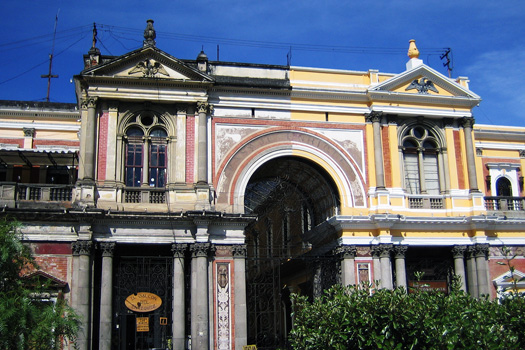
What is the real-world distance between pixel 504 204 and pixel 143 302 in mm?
17625

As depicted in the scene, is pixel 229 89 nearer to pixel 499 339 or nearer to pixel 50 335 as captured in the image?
pixel 50 335

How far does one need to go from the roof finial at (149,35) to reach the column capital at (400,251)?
1389cm

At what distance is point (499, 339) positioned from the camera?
16016 millimetres

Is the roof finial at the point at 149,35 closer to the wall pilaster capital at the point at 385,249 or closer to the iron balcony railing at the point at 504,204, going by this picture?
the wall pilaster capital at the point at 385,249

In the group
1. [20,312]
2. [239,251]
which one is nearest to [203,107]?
[239,251]

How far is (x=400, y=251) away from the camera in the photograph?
2961cm

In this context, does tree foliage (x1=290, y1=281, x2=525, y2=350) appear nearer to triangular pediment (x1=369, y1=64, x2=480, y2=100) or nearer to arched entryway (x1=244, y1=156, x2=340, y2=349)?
arched entryway (x1=244, y1=156, x2=340, y2=349)

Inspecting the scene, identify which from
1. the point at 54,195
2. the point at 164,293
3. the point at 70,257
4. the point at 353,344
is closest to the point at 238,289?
the point at 164,293

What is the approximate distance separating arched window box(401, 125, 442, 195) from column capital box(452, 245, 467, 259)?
8.99 ft

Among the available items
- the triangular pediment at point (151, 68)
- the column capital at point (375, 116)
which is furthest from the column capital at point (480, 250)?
the triangular pediment at point (151, 68)

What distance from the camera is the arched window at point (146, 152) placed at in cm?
2844

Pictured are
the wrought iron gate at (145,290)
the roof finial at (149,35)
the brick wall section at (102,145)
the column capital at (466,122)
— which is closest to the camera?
the wrought iron gate at (145,290)

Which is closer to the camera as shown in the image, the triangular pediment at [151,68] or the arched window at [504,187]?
the triangular pediment at [151,68]

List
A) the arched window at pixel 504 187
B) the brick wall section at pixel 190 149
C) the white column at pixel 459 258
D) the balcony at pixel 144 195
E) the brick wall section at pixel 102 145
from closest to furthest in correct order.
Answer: the brick wall section at pixel 102 145 → the balcony at pixel 144 195 → the brick wall section at pixel 190 149 → the white column at pixel 459 258 → the arched window at pixel 504 187
